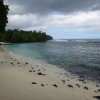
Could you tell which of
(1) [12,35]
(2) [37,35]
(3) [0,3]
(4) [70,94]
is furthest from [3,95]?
(2) [37,35]

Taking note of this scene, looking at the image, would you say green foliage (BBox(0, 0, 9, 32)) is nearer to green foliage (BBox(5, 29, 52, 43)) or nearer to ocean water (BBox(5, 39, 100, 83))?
ocean water (BBox(5, 39, 100, 83))

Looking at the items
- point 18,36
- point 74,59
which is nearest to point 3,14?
point 74,59

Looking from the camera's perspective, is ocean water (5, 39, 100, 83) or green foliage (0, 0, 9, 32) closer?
ocean water (5, 39, 100, 83)

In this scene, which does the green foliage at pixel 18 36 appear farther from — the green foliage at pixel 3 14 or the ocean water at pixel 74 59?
the green foliage at pixel 3 14

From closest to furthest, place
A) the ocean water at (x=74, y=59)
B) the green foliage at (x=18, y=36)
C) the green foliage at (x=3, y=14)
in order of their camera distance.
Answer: the ocean water at (x=74, y=59) < the green foliage at (x=3, y=14) < the green foliage at (x=18, y=36)

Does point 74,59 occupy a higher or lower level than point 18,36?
lower

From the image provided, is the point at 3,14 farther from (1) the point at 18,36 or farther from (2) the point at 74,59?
(1) the point at 18,36

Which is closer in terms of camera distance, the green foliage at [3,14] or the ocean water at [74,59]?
the ocean water at [74,59]

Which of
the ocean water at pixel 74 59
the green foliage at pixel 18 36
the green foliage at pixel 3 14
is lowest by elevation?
the ocean water at pixel 74 59

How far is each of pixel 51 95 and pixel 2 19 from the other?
933 inches

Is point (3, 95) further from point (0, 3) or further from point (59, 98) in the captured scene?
point (0, 3)

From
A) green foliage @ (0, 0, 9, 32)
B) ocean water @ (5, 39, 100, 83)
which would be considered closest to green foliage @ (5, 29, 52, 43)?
ocean water @ (5, 39, 100, 83)

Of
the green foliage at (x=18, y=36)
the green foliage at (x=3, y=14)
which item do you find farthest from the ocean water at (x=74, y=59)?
the green foliage at (x=18, y=36)

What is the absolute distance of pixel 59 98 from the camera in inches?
322
